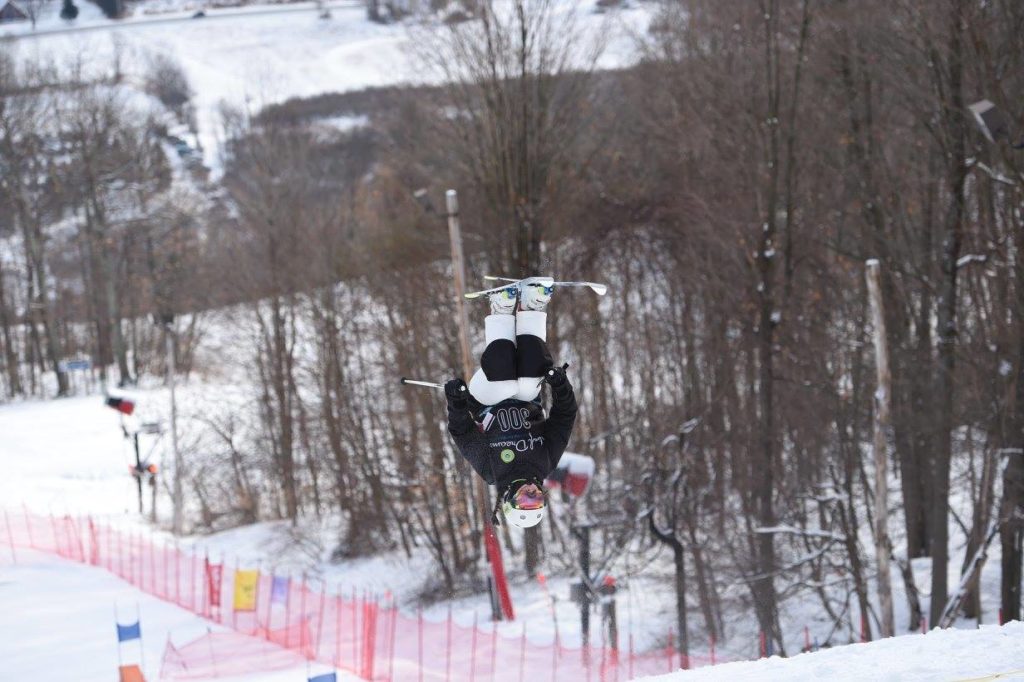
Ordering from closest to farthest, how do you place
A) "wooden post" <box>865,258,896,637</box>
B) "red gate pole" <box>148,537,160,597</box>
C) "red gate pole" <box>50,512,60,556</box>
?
"wooden post" <box>865,258,896,637</box>, "red gate pole" <box>148,537,160,597</box>, "red gate pole" <box>50,512,60,556</box>

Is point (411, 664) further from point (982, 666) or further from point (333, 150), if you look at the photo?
point (333, 150)

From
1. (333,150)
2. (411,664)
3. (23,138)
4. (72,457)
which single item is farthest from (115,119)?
(411,664)

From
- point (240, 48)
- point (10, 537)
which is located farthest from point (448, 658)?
point (240, 48)

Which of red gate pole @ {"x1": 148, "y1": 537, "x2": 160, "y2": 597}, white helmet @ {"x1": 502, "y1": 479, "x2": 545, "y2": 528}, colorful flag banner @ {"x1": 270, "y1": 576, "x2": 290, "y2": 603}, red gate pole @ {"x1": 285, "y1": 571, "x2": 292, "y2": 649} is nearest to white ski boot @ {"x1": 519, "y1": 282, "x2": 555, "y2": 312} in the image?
white helmet @ {"x1": 502, "y1": 479, "x2": 545, "y2": 528}

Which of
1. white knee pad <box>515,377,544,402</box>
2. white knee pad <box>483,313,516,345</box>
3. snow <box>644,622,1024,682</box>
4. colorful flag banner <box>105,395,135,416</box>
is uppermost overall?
white knee pad <box>483,313,516,345</box>

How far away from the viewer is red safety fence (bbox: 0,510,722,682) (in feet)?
59.5

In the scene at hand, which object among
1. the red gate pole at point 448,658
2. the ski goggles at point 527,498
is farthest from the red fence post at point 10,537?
the ski goggles at point 527,498

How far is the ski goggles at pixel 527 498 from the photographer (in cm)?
819

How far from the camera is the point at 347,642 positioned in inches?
800

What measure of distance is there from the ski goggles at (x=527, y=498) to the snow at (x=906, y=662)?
167 cm

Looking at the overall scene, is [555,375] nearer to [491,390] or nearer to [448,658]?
[491,390]

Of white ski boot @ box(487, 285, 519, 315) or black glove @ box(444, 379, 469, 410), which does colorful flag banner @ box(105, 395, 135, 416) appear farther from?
white ski boot @ box(487, 285, 519, 315)

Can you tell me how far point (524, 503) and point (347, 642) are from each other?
13344 mm

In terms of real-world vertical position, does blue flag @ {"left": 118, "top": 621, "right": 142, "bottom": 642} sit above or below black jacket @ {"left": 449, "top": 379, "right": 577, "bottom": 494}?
below
